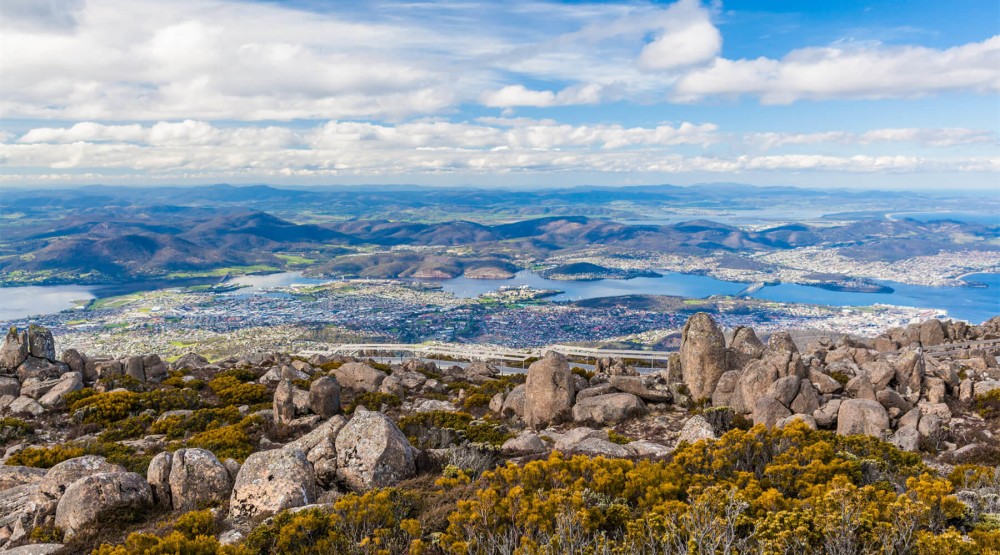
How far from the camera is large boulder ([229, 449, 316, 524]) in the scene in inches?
494

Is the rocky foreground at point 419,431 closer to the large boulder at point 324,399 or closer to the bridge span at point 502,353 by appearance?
the large boulder at point 324,399

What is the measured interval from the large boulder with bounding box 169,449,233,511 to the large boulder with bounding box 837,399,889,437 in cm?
1956

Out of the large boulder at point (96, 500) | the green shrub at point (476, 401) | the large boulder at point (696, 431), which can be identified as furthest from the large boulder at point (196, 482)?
the green shrub at point (476, 401)

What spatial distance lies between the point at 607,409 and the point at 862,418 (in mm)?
9119

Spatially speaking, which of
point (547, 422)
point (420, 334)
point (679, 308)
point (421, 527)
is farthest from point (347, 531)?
point (679, 308)

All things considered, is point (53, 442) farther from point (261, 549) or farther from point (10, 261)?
point (10, 261)

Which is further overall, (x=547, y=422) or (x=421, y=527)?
(x=547, y=422)

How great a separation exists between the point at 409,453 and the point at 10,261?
698ft

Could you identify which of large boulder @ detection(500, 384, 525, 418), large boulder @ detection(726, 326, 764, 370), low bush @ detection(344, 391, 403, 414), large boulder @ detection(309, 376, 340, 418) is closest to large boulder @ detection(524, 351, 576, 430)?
large boulder @ detection(500, 384, 525, 418)

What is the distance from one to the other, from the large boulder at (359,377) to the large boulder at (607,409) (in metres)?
11.7

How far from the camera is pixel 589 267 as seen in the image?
18225cm

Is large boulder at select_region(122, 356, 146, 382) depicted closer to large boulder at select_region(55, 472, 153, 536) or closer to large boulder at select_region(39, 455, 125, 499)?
large boulder at select_region(39, 455, 125, 499)

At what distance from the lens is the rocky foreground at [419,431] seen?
1192cm

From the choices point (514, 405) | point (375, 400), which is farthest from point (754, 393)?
point (375, 400)
